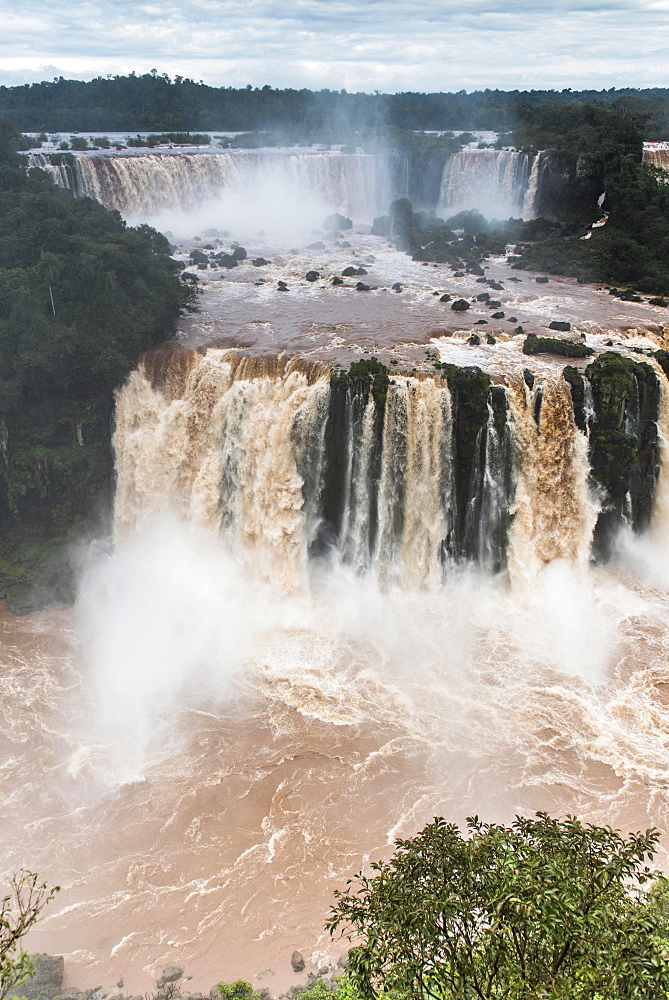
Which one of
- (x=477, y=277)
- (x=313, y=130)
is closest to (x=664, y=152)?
(x=477, y=277)

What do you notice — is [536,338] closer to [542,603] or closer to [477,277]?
[542,603]

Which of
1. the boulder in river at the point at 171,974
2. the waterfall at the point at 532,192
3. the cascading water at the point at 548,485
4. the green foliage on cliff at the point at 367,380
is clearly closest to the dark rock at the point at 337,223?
the waterfall at the point at 532,192

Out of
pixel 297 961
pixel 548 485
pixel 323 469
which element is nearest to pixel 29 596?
pixel 323 469

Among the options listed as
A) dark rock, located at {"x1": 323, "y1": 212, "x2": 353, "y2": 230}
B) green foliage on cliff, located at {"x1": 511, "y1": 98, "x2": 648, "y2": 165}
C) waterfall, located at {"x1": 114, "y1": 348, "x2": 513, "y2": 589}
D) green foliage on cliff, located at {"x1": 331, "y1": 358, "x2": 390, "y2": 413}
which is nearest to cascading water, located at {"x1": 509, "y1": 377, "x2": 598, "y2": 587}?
waterfall, located at {"x1": 114, "y1": 348, "x2": 513, "y2": 589}

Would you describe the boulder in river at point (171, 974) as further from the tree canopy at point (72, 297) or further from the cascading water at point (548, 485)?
the tree canopy at point (72, 297)

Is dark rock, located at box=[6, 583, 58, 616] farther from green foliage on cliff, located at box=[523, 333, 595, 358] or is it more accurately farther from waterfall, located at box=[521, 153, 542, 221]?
waterfall, located at box=[521, 153, 542, 221]
